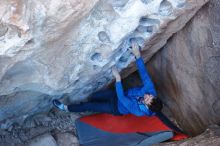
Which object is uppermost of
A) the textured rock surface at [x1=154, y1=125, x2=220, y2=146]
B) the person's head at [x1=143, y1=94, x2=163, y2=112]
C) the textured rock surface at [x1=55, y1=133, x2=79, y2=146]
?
the person's head at [x1=143, y1=94, x2=163, y2=112]

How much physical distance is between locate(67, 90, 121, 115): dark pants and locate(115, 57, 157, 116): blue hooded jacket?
141 millimetres

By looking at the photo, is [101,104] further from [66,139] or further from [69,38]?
[69,38]

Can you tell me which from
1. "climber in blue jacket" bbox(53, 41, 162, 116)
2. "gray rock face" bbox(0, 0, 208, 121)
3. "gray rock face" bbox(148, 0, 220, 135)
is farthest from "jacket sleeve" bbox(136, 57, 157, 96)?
"gray rock face" bbox(148, 0, 220, 135)

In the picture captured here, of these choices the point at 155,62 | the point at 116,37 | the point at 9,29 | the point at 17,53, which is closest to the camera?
the point at 9,29

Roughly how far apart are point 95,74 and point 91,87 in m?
0.25

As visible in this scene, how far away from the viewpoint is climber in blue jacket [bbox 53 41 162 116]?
245cm

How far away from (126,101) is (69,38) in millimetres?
686

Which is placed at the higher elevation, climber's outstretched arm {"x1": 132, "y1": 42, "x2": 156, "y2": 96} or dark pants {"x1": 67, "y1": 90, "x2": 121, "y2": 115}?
climber's outstretched arm {"x1": 132, "y1": 42, "x2": 156, "y2": 96}

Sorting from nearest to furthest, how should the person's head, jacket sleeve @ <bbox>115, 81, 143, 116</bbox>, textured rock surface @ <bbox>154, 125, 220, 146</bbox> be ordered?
textured rock surface @ <bbox>154, 125, 220, 146</bbox>, the person's head, jacket sleeve @ <bbox>115, 81, 143, 116</bbox>

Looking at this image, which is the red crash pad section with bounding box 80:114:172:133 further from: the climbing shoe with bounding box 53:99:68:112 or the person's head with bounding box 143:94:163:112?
the person's head with bounding box 143:94:163:112

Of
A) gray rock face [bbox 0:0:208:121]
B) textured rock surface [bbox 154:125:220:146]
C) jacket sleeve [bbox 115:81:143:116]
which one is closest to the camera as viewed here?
gray rock face [bbox 0:0:208:121]

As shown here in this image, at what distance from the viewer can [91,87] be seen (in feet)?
9.52

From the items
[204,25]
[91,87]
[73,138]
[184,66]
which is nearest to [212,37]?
[204,25]

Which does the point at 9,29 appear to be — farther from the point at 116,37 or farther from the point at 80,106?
the point at 80,106
